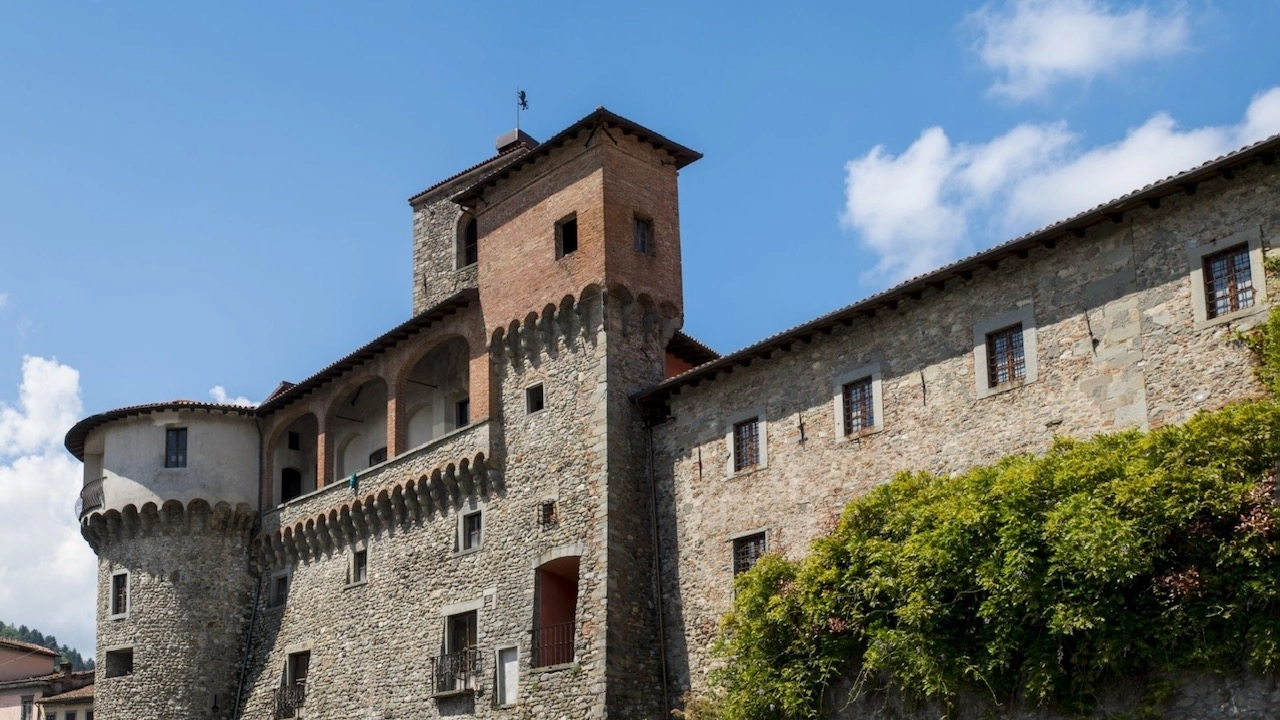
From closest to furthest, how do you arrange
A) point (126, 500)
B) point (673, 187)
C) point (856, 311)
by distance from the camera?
1. point (856, 311)
2. point (673, 187)
3. point (126, 500)

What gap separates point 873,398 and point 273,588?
829 inches

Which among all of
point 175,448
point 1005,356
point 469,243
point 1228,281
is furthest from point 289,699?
point 1228,281

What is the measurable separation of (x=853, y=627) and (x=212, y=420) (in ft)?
77.7

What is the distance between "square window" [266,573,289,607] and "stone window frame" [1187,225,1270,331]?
87.2 feet

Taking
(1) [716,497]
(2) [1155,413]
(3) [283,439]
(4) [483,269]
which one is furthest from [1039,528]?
(3) [283,439]

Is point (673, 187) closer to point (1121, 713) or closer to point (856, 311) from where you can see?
point (856, 311)

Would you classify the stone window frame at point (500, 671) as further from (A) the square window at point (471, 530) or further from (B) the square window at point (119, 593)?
(B) the square window at point (119, 593)

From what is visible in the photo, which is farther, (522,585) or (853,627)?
(522,585)

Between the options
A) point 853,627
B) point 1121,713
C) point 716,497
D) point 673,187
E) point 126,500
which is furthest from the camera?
point 126,500

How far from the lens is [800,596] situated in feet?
81.9

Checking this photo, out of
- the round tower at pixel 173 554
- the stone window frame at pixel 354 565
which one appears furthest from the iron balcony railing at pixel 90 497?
the stone window frame at pixel 354 565

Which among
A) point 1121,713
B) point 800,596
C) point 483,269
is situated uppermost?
point 483,269

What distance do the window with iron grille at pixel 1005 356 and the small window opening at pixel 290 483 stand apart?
24.1m

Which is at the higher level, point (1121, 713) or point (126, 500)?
point (126, 500)
